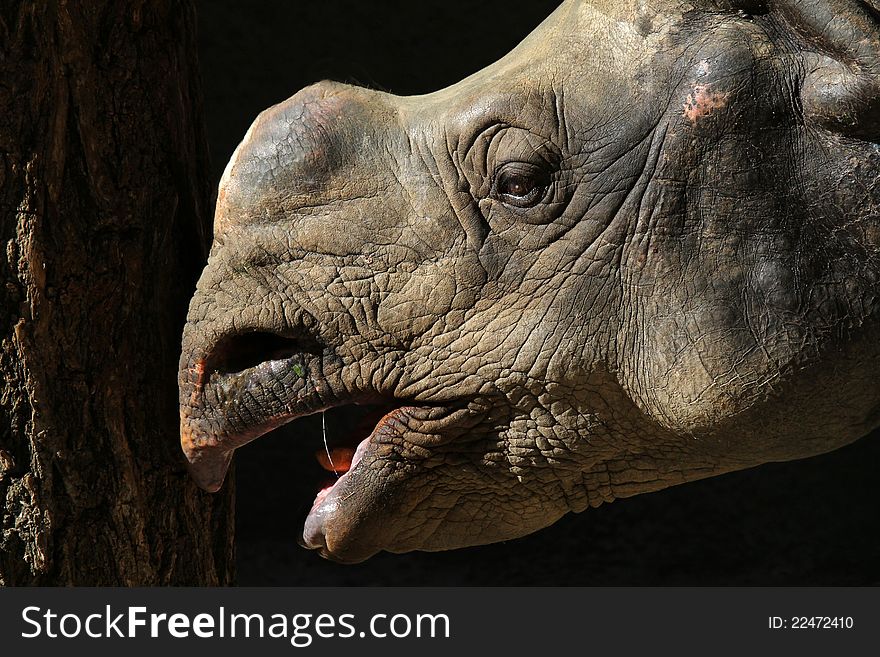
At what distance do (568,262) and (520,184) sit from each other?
18cm

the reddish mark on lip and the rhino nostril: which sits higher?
the rhino nostril

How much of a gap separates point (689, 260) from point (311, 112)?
2.69 feet

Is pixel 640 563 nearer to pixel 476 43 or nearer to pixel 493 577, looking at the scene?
pixel 493 577

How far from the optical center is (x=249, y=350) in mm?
2732

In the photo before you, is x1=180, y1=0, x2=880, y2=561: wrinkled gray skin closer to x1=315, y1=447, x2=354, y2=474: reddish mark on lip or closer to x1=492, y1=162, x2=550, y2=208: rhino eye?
x1=492, y1=162, x2=550, y2=208: rhino eye

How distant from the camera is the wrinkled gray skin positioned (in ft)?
7.95

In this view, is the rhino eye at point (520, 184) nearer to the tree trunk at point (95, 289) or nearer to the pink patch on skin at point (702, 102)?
the pink patch on skin at point (702, 102)

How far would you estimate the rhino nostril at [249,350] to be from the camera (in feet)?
8.77

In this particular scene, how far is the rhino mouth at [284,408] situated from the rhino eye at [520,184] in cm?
45

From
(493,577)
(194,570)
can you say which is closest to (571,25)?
(194,570)

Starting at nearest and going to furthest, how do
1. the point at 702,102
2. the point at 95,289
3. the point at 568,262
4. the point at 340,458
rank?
the point at 702,102 → the point at 568,262 → the point at 95,289 → the point at 340,458

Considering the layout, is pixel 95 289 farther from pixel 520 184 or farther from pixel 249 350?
pixel 520 184

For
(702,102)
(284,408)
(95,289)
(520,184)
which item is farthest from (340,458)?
(702,102)

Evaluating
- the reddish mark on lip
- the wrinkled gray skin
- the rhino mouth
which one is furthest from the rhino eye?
the reddish mark on lip
